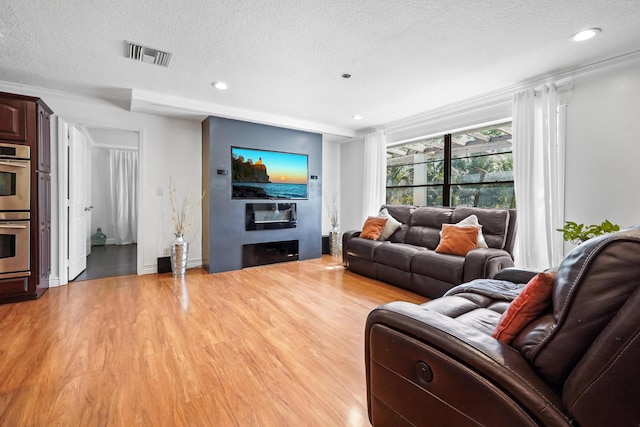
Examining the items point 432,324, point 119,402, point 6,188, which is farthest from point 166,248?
point 432,324

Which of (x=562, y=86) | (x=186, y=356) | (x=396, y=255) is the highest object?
(x=562, y=86)

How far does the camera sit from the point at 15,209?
2.90 metres

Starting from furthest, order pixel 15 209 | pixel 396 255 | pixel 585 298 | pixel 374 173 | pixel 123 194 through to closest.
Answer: pixel 123 194 → pixel 374 173 → pixel 396 255 → pixel 15 209 → pixel 585 298

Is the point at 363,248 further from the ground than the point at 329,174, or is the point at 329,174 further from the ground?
the point at 329,174

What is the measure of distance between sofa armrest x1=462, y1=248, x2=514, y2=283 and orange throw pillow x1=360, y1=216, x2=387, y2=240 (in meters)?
1.45

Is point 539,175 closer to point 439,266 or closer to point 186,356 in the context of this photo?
point 439,266

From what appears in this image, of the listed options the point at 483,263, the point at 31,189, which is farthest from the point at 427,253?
the point at 31,189

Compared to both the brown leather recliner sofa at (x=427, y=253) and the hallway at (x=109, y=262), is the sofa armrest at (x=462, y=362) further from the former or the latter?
the hallway at (x=109, y=262)

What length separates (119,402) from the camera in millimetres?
1540

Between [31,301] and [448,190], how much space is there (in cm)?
520

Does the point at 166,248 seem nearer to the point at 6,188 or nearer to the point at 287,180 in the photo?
the point at 6,188

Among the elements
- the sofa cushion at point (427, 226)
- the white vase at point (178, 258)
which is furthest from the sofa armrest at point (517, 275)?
the white vase at point (178, 258)

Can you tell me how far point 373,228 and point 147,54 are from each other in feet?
10.8

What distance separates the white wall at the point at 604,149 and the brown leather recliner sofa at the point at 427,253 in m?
0.66
